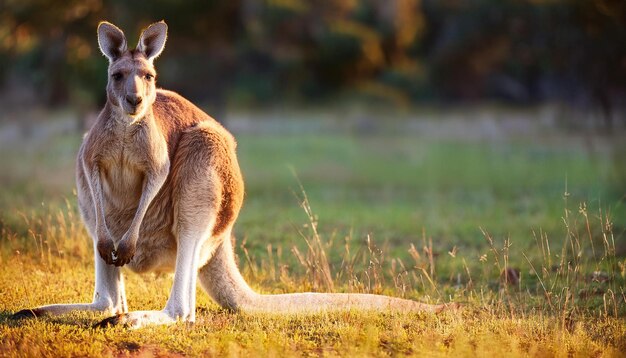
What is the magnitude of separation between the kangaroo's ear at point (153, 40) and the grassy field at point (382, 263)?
1.42 m

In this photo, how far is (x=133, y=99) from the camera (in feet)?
15.2

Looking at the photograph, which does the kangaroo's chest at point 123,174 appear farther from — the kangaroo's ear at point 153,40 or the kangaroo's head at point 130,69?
the kangaroo's ear at point 153,40

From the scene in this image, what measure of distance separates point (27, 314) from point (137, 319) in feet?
1.97

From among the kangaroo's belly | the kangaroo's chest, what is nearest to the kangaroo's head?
the kangaroo's chest

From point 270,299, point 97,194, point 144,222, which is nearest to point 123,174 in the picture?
point 97,194

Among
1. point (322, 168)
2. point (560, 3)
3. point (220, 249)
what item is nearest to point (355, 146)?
point (322, 168)

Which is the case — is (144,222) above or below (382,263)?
above

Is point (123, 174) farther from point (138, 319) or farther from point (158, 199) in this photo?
point (138, 319)

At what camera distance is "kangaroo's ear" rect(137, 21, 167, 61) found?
4852mm

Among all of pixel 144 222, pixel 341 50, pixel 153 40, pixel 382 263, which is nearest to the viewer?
pixel 153 40

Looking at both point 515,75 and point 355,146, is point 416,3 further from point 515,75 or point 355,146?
point 355,146

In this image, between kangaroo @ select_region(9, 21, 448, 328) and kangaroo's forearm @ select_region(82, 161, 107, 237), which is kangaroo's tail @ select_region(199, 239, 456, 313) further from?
kangaroo's forearm @ select_region(82, 161, 107, 237)

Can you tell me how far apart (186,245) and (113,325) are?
60 cm

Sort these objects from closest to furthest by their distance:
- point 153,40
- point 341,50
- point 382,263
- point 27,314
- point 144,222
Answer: point 27,314 → point 153,40 → point 144,222 → point 382,263 → point 341,50
